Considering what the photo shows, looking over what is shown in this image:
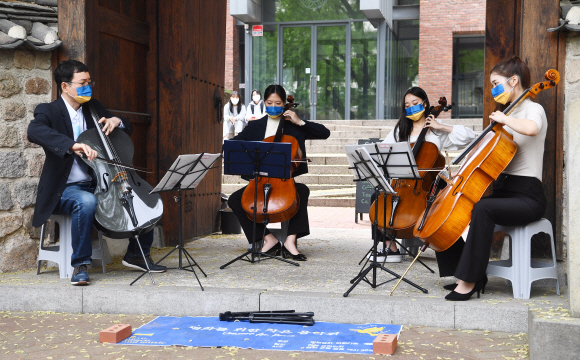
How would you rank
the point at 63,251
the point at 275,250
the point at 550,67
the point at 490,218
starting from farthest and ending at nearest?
the point at 275,250
the point at 63,251
the point at 550,67
the point at 490,218

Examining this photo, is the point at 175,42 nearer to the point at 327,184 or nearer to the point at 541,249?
the point at 541,249

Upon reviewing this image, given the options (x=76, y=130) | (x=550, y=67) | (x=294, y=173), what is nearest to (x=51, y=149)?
(x=76, y=130)

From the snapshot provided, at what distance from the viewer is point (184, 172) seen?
443 centimetres

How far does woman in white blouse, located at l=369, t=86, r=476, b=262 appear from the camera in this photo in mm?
4840

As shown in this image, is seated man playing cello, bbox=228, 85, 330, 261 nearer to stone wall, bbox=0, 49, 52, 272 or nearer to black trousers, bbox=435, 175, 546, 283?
stone wall, bbox=0, 49, 52, 272

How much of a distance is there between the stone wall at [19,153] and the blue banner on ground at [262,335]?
1599 millimetres

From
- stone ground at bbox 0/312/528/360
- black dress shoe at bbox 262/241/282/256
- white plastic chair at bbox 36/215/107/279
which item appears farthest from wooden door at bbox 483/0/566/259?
white plastic chair at bbox 36/215/107/279

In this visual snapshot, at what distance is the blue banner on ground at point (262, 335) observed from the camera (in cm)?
348

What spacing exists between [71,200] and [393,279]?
236 centimetres

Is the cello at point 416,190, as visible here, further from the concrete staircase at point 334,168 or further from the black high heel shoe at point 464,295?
the concrete staircase at point 334,168

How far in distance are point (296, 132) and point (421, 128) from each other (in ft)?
3.57

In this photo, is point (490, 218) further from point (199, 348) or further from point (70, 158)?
point (70, 158)

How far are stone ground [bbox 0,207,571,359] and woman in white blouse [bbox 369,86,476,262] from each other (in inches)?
21.2

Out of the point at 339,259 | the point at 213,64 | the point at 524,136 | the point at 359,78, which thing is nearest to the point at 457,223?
the point at 524,136
